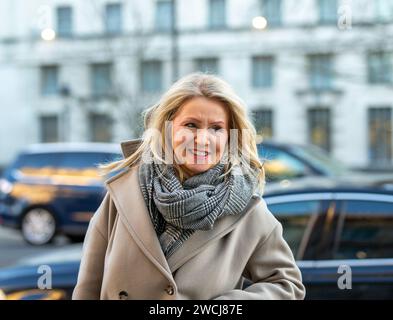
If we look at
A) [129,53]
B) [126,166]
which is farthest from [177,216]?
[129,53]

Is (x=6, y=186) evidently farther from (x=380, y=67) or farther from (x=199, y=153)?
(x=199, y=153)

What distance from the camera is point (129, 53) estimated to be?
20.9 meters

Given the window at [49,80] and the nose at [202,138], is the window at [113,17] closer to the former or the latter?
the window at [49,80]

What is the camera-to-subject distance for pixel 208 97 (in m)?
1.82

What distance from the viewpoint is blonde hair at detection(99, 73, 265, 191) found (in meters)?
1.83

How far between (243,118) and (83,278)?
2.11 feet

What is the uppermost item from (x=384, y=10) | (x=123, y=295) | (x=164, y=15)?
(x=164, y=15)

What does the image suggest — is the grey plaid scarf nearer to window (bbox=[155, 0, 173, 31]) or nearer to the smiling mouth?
the smiling mouth

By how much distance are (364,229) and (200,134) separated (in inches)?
78.9

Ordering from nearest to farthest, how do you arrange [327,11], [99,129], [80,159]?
1. [80,159]
2. [327,11]
3. [99,129]

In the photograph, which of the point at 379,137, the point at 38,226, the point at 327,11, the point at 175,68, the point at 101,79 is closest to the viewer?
the point at 38,226

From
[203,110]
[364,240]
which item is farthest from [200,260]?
[364,240]

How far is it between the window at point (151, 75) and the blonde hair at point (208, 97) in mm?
21504

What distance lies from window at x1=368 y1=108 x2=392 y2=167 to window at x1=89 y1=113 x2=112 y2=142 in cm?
1109
